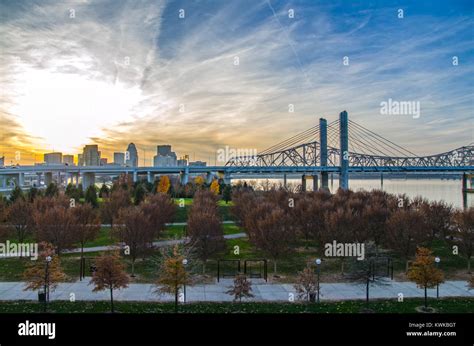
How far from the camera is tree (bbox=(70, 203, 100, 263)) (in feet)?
64.4

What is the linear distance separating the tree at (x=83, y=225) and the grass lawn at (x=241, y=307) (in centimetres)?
570

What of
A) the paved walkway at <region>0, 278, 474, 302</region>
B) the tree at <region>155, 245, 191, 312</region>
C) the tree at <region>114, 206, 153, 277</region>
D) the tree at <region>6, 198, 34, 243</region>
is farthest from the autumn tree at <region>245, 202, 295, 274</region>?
the tree at <region>6, 198, 34, 243</region>

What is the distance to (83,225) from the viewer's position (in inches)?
826

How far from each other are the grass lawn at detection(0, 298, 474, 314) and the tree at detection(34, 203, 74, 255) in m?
5.79

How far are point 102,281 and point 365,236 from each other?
1488cm

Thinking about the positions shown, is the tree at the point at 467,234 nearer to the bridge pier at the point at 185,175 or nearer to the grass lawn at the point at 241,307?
the grass lawn at the point at 241,307

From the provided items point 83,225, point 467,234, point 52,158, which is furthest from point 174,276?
point 52,158

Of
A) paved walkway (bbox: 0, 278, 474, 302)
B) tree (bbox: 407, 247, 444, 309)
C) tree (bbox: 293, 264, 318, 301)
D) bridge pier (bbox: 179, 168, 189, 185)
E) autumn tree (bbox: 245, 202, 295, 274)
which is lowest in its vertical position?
paved walkway (bbox: 0, 278, 474, 302)

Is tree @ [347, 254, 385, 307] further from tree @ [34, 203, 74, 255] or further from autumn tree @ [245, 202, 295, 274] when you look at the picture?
tree @ [34, 203, 74, 255]

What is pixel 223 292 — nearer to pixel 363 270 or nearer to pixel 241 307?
pixel 241 307

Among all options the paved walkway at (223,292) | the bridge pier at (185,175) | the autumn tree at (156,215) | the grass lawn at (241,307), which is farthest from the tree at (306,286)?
the bridge pier at (185,175)

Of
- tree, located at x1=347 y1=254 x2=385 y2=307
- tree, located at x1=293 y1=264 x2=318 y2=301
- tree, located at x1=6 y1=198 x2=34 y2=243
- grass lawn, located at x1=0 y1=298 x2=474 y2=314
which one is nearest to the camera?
grass lawn, located at x1=0 y1=298 x2=474 y2=314

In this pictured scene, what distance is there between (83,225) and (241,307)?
12425 millimetres

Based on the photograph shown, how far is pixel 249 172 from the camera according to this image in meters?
80.6
